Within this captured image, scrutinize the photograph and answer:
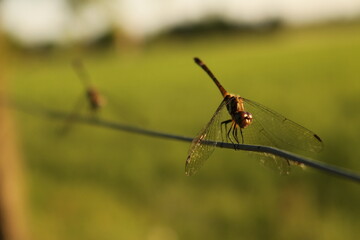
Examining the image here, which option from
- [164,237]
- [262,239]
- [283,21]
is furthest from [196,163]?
[283,21]

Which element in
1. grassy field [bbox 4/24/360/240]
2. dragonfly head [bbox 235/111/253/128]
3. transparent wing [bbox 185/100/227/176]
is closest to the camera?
transparent wing [bbox 185/100/227/176]

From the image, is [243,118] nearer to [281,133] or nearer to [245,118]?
[245,118]

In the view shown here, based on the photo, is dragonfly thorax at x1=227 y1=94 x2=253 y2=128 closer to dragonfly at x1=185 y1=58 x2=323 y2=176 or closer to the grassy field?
dragonfly at x1=185 y1=58 x2=323 y2=176

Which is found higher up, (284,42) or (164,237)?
(164,237)

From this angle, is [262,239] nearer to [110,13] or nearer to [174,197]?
[174,197]

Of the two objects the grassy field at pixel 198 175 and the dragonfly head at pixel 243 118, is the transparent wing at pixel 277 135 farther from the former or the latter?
the grassy field at pixel 198 175

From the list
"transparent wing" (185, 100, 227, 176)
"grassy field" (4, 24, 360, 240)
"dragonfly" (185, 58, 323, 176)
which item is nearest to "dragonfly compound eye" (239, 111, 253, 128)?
"dragonfly" (185, 58, 323, 176)

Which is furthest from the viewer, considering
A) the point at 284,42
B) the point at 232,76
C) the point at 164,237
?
the point at 284,42

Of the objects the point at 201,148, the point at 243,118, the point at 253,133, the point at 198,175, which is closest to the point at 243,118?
the point at 243,118
